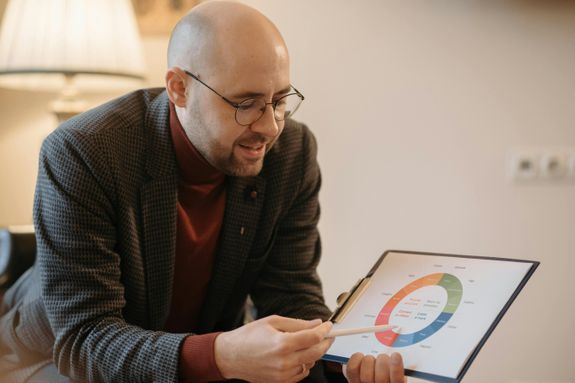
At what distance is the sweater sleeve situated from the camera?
1.05m

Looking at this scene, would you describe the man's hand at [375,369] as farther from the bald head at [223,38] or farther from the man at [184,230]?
the bald head at [223,38]

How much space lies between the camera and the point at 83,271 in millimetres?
1139

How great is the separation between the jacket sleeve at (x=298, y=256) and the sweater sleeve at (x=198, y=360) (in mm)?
362

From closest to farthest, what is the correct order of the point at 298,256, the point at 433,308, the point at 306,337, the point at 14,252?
the point at 306,337
the point at 433,308
the point at 298,256
the point at 14,252

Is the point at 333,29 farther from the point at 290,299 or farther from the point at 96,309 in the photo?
the point at 96,309

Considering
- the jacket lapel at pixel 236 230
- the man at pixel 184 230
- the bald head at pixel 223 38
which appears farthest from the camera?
the jacket lapel at pixel 236 230

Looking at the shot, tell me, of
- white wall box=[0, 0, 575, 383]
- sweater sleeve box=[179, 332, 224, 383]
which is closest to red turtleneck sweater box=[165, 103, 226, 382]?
sweater sleeve box=[179, 332, 224, 383]

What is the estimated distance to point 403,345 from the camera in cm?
104

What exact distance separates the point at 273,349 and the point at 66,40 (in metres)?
1.04

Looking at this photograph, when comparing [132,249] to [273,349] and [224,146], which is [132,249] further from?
[273,349]

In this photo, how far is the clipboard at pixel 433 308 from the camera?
1.00m

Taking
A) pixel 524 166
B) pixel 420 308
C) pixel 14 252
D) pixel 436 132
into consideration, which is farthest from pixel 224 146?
pixel 524 166

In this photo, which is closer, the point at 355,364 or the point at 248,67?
the point at 355,364

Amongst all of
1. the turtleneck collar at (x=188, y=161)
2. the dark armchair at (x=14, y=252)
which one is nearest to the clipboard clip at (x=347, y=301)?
the turtleneck collar at (x=188, y=161)
